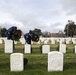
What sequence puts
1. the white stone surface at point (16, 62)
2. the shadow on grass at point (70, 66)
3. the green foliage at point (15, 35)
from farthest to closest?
the green foliage at point (15, 35) → the shadow on grass at point (70, 66) → the white stone surface at point (16, 62)

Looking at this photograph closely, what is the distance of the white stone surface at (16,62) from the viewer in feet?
40.6

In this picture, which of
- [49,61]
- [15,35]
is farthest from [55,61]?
[15,35]

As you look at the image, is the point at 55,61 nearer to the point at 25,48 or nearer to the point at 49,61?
the point at 49,61

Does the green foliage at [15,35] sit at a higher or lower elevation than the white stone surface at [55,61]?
higher

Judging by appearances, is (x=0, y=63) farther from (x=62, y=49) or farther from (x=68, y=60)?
(x=62, y=49)

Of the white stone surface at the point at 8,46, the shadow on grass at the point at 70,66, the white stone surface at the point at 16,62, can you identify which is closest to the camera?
the white stone surface at the point at 16,62

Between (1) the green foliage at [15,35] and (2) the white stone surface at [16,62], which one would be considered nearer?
(2) the white stone surface at [16,62]

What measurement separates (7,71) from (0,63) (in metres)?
1.20

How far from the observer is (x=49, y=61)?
12492 millimetres

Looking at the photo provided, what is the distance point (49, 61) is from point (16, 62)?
166cm

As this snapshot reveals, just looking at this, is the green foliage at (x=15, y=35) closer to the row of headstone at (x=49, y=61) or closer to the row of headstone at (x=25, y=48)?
the row of headstone at (x=25, y=48)

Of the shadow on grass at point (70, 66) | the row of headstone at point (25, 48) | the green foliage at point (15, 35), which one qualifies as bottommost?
the shadow on grass at point (70, 66)

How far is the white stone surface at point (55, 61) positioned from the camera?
12.5 m

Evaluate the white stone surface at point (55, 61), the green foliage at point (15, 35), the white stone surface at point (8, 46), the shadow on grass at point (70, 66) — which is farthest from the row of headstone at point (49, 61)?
the green foliage at point (15, 35)
